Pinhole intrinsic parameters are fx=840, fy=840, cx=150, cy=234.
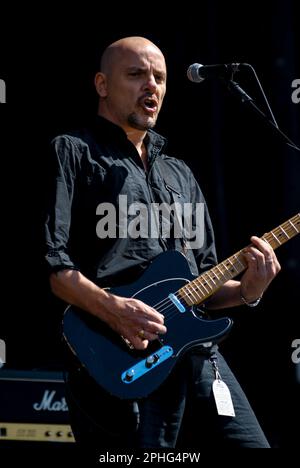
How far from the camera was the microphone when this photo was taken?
2898 millimetres

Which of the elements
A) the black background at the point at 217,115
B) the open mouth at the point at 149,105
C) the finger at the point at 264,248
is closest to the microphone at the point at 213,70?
the open mouth at the point at 149,105

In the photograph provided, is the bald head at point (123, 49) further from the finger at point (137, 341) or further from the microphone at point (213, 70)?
the finger at point (137, 341)

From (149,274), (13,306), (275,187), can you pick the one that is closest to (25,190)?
(13,306)

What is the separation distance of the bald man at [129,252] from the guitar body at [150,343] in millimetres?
37

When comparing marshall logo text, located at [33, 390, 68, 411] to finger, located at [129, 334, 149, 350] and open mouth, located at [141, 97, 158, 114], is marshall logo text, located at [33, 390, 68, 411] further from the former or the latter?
open mouth, located at [141, 97, 158, 114]

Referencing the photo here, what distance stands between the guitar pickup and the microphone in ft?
3.13

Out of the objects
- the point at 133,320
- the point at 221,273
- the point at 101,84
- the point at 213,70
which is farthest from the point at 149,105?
the point at 133,320

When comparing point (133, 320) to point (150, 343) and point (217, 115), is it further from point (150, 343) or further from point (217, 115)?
point (217, 115)

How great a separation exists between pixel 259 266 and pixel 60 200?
2.46 ft

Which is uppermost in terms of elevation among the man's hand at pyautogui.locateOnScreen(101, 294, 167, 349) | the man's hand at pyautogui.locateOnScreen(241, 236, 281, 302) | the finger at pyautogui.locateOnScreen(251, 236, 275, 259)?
the finger at pyautogui.locateOnScreen(251, 236, 275, 259)

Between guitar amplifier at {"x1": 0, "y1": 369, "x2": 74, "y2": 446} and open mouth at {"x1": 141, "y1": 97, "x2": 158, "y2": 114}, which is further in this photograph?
guitar amplifier at {"x1": 0, "y1": 369, "x2": 74, "y2": 446}

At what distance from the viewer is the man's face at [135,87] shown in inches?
127

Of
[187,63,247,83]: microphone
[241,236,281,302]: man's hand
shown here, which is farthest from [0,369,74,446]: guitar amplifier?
[187,63,247,83]: microphone

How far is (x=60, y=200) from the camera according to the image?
2.88 m
